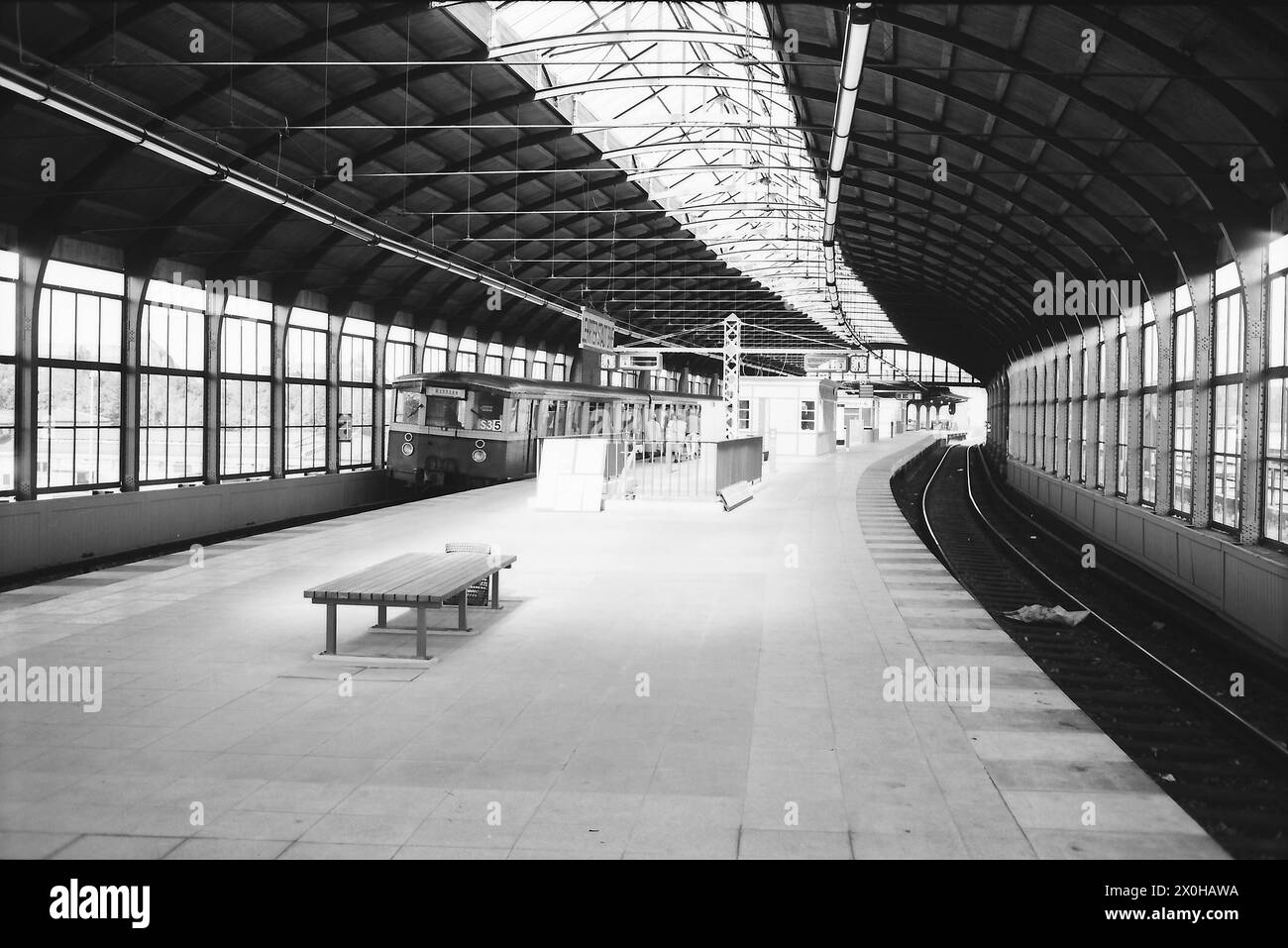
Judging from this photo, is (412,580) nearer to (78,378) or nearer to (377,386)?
(78,378)

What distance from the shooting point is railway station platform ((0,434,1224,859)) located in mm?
→ 4734

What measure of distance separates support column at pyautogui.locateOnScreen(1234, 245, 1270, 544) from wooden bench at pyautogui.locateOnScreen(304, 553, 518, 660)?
9720 mm

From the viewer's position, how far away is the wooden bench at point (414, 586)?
7.74 meters

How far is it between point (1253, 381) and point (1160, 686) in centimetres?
474

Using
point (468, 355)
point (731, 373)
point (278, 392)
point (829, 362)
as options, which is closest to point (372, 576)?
point (278, 392)

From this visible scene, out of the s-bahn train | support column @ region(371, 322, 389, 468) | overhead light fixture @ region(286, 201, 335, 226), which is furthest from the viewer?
support column @ region(371, 322, 389, 468)

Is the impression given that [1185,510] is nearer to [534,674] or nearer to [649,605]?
[649,605]

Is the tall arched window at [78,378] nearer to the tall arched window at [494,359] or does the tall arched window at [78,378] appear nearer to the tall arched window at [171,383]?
the tall arched window at [171,383]

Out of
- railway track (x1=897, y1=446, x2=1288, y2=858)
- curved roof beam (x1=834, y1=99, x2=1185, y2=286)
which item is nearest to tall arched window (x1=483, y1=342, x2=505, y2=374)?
railway track (x1=897, y1=446, x2=1288, y2=858)

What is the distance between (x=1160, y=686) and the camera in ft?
34.6

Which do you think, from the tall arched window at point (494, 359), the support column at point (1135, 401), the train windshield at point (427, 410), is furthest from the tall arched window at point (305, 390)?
the support column at point (1135, 401)

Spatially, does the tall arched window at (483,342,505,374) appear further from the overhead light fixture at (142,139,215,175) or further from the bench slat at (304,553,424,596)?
the bench slat at (304,553,424,596)
